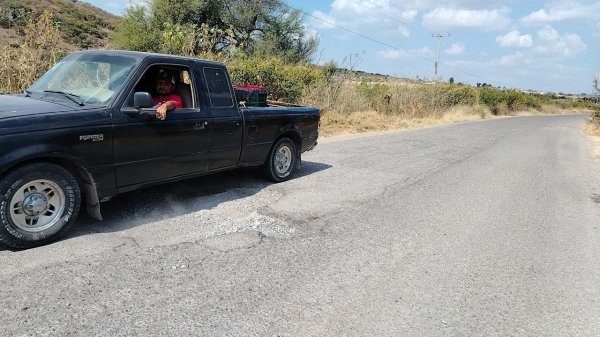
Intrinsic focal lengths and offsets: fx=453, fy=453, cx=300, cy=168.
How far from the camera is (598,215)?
678 centimetres

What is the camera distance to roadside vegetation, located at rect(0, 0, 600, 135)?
9.41 meters

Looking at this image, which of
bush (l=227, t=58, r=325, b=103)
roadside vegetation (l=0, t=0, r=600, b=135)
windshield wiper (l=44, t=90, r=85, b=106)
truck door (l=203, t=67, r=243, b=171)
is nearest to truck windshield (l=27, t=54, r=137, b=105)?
windshield wiper (l=44, t=90, r=85, b=106)

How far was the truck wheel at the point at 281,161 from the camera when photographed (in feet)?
22.9

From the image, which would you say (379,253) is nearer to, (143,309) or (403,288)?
(403,288)

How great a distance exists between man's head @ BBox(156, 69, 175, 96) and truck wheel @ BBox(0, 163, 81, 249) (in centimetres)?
165

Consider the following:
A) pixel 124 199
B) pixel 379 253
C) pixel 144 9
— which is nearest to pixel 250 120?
pixel 124 199

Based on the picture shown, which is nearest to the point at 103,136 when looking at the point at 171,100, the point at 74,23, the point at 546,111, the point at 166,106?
the point at 166,106

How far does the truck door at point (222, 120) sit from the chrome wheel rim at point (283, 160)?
1146mm

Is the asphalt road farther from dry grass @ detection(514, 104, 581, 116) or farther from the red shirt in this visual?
dry grass @ detection(514, 104, 581, 116)

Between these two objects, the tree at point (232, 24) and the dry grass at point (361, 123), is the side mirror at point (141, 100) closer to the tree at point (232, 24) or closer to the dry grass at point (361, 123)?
the dry grass at point (361, 123)

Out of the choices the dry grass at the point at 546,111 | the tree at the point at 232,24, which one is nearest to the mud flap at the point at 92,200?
the tree at the point at 232,24

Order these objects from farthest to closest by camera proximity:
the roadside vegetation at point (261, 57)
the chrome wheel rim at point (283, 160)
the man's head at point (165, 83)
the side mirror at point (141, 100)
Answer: the roadside vegetation at point (261, 57)
the chrome wheel rim at point (283, 160)
the man's head at point (165, 83)
the side mirror at point (141, 100)

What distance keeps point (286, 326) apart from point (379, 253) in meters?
1.73

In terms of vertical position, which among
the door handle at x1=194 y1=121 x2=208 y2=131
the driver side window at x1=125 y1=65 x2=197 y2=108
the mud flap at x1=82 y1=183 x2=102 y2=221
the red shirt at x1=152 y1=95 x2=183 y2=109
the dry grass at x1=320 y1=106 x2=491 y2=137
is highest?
the driver side window at x1=125 y1=65 x2=197 y2=108
